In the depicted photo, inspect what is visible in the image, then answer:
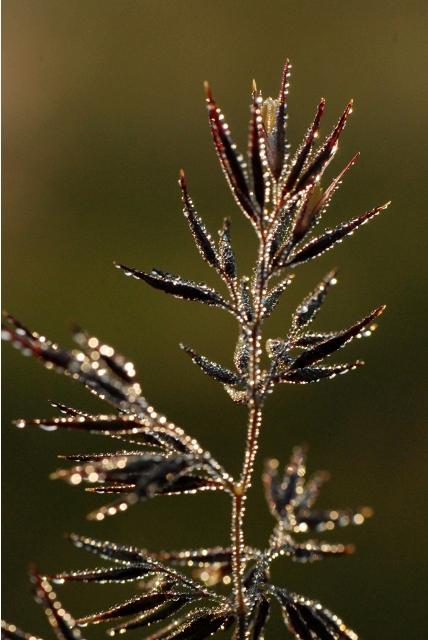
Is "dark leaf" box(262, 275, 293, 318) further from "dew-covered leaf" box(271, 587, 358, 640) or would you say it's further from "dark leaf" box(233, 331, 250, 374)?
"dew-covered leaf" box(271, 587, 358, 640)

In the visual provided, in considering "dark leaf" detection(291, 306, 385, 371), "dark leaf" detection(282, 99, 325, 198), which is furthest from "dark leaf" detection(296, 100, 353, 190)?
"dark leaf" detection(291, 306, 385, 371)

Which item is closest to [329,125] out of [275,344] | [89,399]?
[89,399]

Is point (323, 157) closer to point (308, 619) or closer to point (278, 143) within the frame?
point (278, 143)

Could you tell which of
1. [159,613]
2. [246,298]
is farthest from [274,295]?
[159,613]

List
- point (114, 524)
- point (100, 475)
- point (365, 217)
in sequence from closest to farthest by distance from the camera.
Answer: point (100, 475), point (365, 217), point (114, 524)

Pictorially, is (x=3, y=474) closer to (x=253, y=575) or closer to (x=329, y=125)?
(x=329, y=125)

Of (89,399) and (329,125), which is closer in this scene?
(89,399)

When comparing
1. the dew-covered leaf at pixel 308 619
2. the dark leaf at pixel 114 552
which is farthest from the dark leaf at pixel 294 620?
the dark leaf at pixel 114 552
